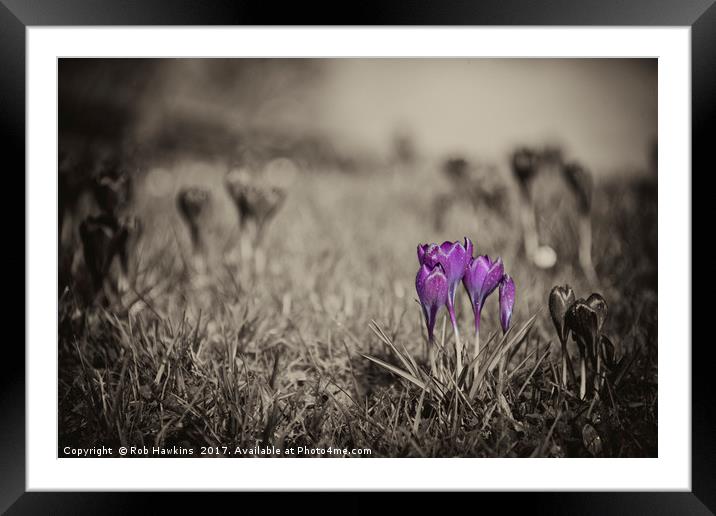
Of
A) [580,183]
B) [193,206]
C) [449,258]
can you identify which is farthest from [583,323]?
[193,206]

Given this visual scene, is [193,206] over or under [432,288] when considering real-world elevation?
over

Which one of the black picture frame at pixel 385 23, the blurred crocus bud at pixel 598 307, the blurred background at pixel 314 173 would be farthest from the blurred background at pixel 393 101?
the blurred crocus bud at pixel 598 307

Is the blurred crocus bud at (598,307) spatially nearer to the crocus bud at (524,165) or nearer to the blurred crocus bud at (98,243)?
the crocus bud at (524,165)

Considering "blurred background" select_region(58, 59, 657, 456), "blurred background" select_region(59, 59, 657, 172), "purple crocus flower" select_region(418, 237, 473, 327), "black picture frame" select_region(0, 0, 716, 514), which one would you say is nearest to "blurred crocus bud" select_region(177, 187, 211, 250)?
"blurred background" select_region(58, 59, 657, 456)

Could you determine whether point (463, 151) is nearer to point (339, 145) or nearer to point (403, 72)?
point (403, 72)

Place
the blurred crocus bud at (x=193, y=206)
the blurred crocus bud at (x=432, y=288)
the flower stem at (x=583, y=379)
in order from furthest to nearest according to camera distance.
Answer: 1. the blurred crocus bud at (x=193, y=206)
2. the flower stem at (x=583, y=379)
3. the blurred crocus bud at (x=432, y=288)

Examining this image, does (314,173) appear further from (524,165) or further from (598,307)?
(598,307)
